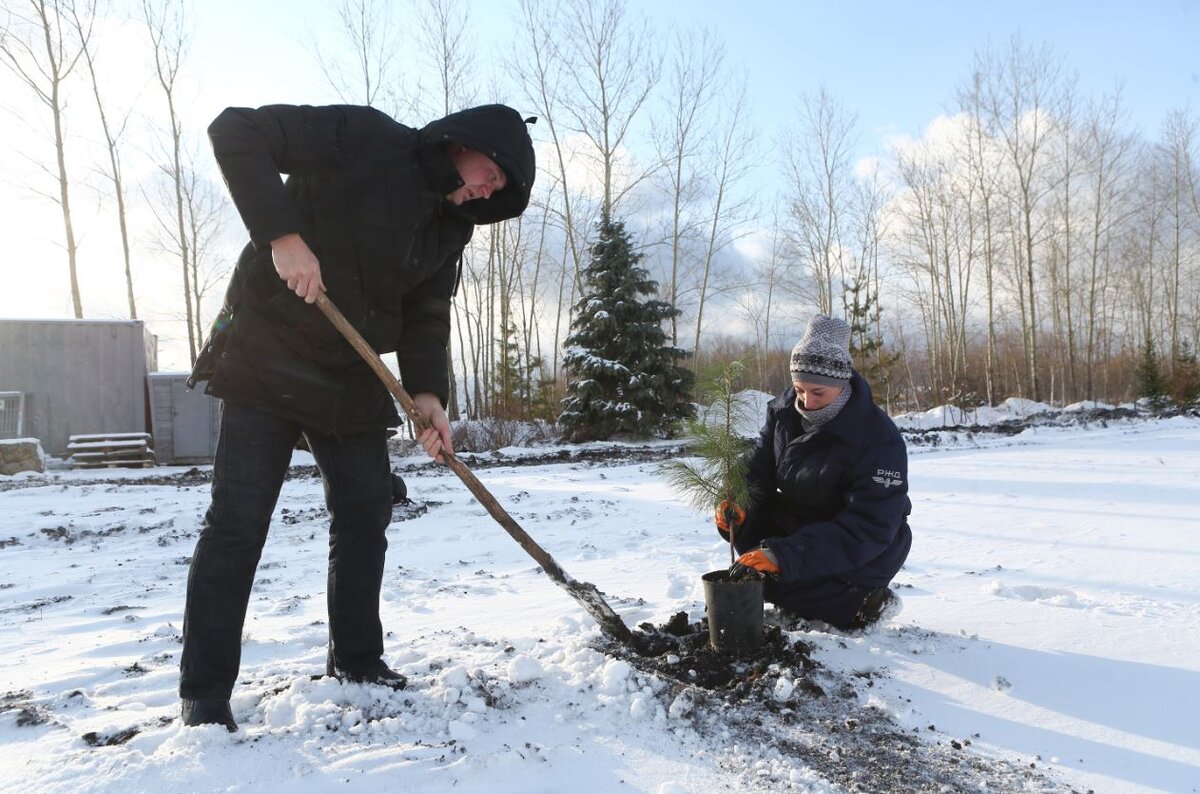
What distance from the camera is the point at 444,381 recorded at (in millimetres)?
2221

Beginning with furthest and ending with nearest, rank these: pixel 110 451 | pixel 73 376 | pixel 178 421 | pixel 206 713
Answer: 1. pixel 178 421
2. pixel 73 376
3. pixel 110 451
4. pixel 206 713

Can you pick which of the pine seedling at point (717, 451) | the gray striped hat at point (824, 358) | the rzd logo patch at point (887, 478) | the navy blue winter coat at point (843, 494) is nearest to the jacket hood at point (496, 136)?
the gray striped hat at point (824, 358)

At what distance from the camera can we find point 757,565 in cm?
219

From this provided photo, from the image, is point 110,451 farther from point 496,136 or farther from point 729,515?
point 496,136

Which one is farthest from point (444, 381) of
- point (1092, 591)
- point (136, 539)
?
point (136, 539)

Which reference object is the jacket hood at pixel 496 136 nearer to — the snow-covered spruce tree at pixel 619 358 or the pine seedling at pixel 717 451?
the pine seedling at pixel 717 451

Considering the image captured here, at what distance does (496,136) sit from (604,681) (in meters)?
1.55

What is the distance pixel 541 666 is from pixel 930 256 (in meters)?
27.9

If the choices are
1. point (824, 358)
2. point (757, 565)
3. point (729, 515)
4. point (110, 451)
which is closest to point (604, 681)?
point (757, 565)

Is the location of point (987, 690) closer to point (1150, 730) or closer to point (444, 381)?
point (1150, 730)

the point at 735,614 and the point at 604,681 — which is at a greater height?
the point at 735,614

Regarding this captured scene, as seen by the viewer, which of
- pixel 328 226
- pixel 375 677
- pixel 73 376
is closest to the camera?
pixel 328 226

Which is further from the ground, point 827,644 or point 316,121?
point 316,121

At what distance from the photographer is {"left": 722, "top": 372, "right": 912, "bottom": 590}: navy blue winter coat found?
221 centimetres
